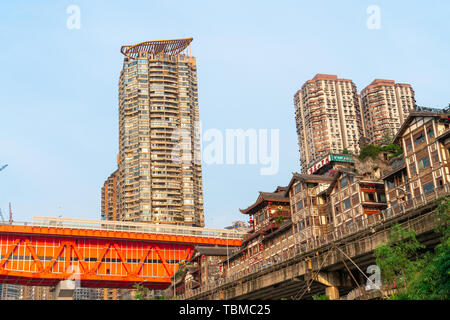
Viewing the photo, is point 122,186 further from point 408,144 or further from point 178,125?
point 408,144

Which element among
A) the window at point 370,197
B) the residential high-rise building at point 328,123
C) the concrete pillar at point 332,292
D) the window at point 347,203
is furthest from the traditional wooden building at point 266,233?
the residential high-rise building at point 328,123

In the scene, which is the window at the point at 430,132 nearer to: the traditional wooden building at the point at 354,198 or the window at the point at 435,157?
the window at the point at 435,157

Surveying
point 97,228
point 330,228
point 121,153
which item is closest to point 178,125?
point 121,153

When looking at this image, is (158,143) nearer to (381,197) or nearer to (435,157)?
(381,197)

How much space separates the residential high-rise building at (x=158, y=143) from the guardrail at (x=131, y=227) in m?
65.4

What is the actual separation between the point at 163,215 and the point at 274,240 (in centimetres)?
9214

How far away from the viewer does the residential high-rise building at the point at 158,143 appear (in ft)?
594

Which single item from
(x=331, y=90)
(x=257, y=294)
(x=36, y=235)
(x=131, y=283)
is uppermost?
(x=331, y=90)

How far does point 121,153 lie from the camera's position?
191 m

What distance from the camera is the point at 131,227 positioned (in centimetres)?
10675

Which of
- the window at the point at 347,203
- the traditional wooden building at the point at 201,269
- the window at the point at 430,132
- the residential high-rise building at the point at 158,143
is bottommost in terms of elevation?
the traditional wooden building at the point at 201,269

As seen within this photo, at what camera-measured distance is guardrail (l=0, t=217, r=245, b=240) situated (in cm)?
9900

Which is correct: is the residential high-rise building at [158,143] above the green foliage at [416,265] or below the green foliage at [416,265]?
above

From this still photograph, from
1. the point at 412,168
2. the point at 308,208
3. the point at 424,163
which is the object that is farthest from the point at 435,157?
the point at 308,208
